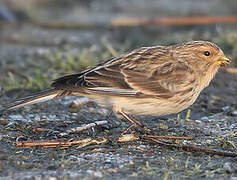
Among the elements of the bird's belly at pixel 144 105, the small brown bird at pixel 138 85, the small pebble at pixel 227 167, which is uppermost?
the small brown bird at pixel 138 85

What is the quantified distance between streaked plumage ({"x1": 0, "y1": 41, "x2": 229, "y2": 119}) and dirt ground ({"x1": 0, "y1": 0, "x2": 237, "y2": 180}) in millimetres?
363

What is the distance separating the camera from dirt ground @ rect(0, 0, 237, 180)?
4.21 meters

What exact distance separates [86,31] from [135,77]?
5.86 m

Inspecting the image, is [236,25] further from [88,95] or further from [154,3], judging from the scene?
[88,95]

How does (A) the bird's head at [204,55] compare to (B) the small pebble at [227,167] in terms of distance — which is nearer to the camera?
(B) the small pebble at [227,167]

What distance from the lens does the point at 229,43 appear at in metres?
8.57

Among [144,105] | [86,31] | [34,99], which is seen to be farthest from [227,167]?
[86,31]

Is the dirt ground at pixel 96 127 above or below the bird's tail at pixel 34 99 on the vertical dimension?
below

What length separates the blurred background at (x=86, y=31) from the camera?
A: 7.85 meters

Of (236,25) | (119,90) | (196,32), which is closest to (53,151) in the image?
(119,90)

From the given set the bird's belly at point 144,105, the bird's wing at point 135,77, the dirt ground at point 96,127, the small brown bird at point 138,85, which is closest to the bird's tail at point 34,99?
the small brown bird at point 138,85

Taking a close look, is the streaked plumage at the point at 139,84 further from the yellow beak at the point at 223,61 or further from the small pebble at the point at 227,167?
the small pebble at the point at 227,167

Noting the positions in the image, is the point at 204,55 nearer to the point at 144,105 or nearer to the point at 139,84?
the point at 139,84

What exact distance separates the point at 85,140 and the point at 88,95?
66 centimetres
